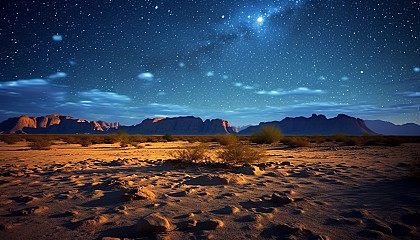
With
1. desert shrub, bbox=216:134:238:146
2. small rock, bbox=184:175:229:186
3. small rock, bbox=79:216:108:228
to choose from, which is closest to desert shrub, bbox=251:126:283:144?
desert shrub, bbox=216:134:238:146

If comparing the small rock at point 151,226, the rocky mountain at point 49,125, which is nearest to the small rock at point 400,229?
the small rock at point 151,226

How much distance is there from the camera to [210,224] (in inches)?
113

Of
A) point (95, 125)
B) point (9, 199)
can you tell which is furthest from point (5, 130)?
point (9, 199)

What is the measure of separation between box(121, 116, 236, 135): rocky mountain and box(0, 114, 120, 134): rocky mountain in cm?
3710

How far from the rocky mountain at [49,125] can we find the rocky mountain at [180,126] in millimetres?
37097

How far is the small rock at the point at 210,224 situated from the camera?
2816mm

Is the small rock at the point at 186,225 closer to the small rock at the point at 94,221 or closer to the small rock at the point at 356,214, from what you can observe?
the small rock at the point at 94,221

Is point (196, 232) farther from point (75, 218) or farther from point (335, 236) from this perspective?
point (75, 218)

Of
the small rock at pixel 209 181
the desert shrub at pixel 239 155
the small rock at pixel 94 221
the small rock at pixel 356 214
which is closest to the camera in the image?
the small rock at pixel 94 221

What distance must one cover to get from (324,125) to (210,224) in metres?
168

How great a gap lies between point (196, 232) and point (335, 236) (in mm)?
1785

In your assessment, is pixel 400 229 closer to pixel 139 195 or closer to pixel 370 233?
pixel 370 233

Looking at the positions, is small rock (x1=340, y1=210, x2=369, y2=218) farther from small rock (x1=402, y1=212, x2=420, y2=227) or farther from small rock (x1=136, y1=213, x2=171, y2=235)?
small rock (x1=136, y1=213, x2=171, y2=235)

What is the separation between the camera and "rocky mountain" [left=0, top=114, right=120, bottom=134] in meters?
162
